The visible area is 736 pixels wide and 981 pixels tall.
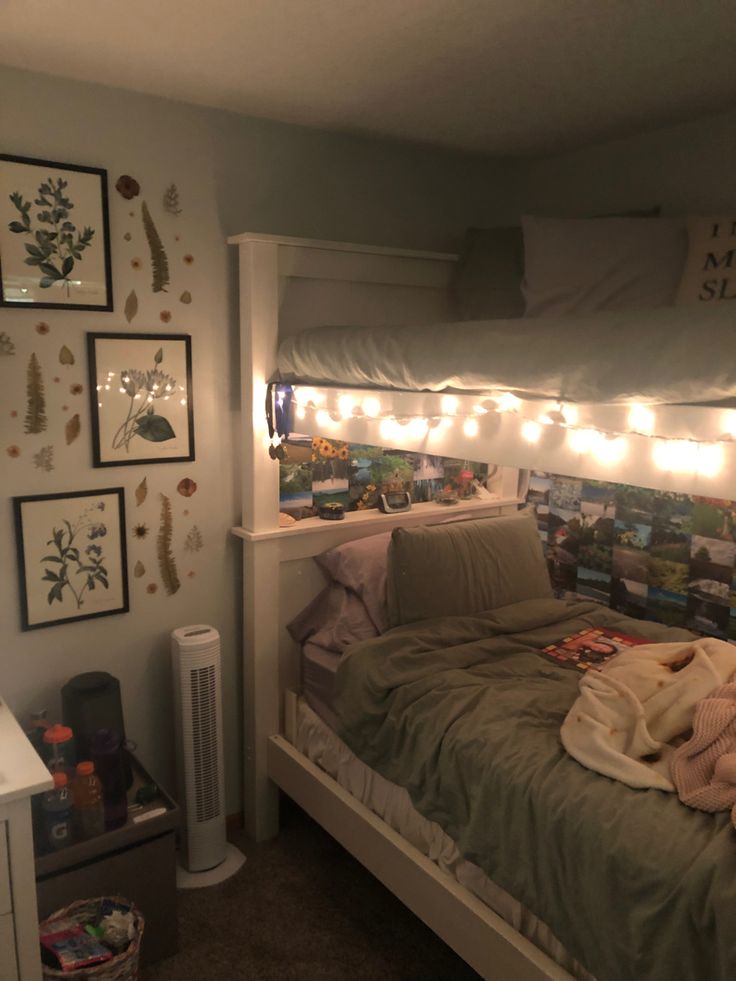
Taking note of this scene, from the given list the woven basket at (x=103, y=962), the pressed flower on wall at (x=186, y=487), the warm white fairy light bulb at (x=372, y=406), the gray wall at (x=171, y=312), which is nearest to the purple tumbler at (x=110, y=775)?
the woven basket at (x=103, y=962)

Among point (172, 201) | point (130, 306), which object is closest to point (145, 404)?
point (130, 306)

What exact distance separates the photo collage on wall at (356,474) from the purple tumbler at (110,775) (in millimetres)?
944

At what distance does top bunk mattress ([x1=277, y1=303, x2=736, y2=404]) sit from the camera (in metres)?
1.31

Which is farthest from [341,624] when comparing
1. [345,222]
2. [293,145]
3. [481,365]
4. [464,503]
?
[293,145]

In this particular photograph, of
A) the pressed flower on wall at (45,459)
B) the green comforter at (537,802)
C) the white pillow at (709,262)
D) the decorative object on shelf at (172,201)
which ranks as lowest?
the green comforter at (537,802)

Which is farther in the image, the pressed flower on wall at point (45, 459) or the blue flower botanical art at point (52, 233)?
the pressed flower on wall at point (45, 459)

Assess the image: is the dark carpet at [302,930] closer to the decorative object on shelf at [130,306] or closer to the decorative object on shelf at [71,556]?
the decorative object on shelf at [71,556]

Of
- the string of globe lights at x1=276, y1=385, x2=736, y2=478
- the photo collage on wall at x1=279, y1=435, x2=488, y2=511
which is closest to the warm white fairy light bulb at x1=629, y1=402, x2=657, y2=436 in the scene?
the string of globe lights at x1=276, y1=385, x2=736, y2=478

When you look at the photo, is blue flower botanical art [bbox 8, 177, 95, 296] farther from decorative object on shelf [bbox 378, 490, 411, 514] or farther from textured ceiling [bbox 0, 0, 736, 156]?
decorative object on shelf [bbox 378, 490, 411, 514]

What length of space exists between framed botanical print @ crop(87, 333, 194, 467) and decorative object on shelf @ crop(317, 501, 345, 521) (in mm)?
497

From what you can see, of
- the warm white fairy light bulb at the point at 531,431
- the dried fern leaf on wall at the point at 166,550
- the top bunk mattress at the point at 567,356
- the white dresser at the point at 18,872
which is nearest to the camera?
the top bunk mattress at the point at 567,356

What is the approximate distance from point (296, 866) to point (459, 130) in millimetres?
2501

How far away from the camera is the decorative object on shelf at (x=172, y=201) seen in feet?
7.60

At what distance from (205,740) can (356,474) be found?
3.43 feet
